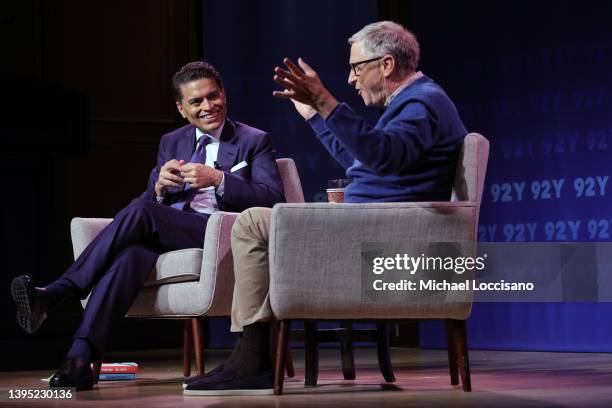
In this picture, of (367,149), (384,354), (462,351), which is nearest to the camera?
(367,149)

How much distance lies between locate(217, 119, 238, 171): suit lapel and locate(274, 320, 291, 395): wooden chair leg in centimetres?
114

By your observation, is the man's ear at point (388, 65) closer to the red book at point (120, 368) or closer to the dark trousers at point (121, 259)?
the dark trousers at point (121, 259)

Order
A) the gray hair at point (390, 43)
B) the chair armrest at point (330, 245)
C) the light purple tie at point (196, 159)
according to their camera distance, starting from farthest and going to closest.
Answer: the light purple tie at point (196, 159), the gray hair at point (390, 43), the chair armrest at point (330, 245)

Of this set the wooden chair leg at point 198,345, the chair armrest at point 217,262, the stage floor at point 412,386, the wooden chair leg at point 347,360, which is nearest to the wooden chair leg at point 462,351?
the stage floor at point 412,386

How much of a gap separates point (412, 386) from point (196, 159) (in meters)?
1.30

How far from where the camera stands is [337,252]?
308cm

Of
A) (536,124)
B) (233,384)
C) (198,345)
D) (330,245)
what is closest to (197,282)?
(198,345)

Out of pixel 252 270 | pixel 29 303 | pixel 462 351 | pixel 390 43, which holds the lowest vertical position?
pixel 462 351

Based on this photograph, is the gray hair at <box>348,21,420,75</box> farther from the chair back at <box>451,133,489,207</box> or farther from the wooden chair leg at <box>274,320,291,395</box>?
the wooden chair leg at <box>274,320,291,395</box>

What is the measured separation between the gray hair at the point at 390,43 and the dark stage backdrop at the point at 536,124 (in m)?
2.24

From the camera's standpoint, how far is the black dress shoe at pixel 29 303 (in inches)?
133

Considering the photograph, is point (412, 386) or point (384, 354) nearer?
point (412, 386)

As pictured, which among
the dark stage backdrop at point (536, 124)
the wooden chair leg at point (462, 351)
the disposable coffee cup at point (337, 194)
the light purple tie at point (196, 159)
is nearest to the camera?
the wooden chair leg at point (462, 351)

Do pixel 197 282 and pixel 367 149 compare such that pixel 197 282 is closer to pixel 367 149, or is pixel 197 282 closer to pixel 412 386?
pixel 412 386
